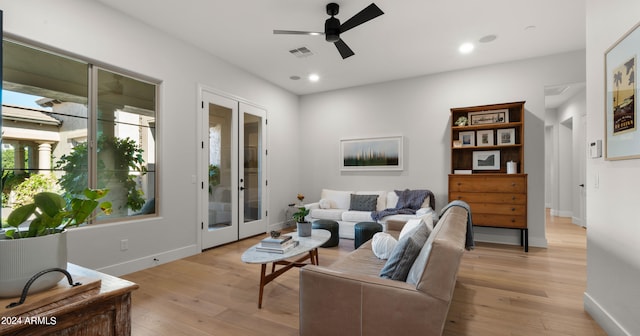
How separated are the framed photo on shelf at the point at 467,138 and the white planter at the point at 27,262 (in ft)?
16.6

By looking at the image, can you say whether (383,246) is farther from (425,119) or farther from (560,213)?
(560,213)

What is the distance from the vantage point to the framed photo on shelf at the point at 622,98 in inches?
69.8

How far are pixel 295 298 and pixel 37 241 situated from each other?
2235 mm

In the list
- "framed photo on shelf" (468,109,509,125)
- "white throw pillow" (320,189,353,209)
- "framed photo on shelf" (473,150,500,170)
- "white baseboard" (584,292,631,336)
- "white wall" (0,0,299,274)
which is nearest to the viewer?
"white baseboard" (584,292,631,336)

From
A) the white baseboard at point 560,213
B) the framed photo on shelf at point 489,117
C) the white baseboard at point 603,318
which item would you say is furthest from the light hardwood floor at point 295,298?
the white baseboard at point 560,213

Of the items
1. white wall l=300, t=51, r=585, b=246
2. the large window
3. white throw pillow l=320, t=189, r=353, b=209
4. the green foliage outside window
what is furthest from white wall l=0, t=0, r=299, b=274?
white throw pillow l=320, t=189, r=353, b=209

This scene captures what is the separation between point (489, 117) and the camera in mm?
4660

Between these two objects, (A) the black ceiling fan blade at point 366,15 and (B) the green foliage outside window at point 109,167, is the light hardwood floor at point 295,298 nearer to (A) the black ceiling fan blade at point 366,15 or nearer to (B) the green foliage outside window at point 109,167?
(B) the green foliage outside window at point 109,167

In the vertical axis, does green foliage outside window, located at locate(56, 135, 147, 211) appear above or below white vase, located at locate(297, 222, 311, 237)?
above

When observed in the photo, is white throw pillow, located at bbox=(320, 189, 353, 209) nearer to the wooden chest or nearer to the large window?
the wooden chest

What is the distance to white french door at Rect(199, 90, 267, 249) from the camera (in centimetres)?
432

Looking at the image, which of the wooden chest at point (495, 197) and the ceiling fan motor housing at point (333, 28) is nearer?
the ceiling fan motor housing at point (333, 28)

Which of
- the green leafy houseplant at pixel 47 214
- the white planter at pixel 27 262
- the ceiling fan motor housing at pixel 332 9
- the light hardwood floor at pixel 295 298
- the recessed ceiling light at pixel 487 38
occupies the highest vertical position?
the recessed ceiling light at pixel 487 38

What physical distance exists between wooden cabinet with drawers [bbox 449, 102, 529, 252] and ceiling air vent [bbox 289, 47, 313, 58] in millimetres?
2527
